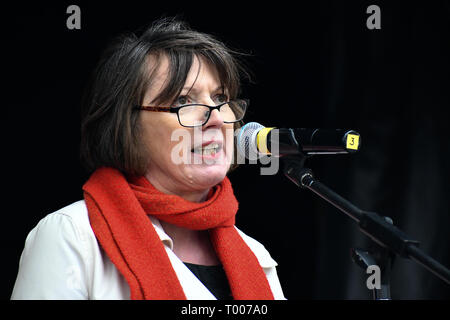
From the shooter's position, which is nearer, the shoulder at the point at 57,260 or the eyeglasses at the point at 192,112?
the shoulder at the point at 57,260

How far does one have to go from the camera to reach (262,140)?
4.89 ft

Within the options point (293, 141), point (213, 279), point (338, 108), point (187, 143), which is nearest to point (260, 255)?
point (213, 279)

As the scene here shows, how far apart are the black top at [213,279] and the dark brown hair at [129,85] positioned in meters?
0.36

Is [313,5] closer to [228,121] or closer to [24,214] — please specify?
[228,121]

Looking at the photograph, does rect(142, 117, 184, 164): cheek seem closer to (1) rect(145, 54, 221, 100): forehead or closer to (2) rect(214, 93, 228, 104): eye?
(1) rect(145, 54, 221, 100): forehead

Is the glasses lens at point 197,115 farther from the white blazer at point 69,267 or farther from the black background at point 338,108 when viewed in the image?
the black background at point 338,108

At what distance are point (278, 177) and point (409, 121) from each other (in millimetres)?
699

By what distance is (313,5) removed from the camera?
2.64 metres

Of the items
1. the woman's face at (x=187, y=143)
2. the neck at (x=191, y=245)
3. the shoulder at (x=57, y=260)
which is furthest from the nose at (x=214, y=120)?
the shoulder at (x=57, y=260)

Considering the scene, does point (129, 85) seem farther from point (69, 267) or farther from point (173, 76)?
point (69, 267)

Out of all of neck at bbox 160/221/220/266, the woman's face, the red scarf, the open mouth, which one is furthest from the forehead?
neck at bbox 160/221/220/266

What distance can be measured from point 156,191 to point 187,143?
18cm

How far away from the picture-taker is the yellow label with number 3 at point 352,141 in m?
1.25
